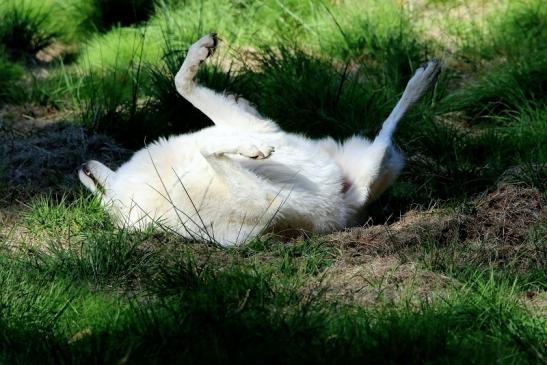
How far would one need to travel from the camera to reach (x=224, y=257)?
173 inches

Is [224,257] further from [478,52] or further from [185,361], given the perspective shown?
[478,52]

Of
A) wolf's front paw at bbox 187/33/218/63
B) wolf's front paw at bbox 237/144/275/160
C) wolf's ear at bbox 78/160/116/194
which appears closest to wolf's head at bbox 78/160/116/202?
wolf's ear at bbox 78/160/116/194

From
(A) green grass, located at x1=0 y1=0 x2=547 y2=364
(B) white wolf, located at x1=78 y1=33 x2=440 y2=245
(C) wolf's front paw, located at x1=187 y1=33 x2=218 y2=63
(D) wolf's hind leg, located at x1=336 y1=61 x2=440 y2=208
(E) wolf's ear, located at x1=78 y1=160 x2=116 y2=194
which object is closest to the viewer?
(A) green grass, located at x1=0 y1=0 x2=547 y2=364

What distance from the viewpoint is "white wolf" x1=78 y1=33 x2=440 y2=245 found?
4574mm

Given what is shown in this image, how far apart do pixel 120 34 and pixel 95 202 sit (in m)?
3.48

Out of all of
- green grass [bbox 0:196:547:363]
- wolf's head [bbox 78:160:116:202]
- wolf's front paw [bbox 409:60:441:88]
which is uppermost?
wolf's front paw [bbox 409:60:441:88]

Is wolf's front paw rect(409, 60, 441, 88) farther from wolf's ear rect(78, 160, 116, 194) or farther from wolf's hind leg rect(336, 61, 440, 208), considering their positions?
wolf's ear rect(78, 160, 116, 194)

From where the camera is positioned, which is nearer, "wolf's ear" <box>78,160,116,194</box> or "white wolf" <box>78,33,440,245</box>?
"white wolf" <box>78,33,440,245</box>

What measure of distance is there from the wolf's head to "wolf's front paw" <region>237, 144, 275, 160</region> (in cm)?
98

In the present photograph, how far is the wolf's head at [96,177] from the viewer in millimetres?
5074

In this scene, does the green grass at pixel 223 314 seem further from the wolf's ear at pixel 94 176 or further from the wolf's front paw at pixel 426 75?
the wolf's front paw at pixel 426 75

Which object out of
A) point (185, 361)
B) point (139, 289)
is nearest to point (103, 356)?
point (185, 361)

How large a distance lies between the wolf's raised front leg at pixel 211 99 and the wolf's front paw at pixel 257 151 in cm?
69

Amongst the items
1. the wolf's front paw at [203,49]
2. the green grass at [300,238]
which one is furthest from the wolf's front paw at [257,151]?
the wolf's front paw at [203,49]
